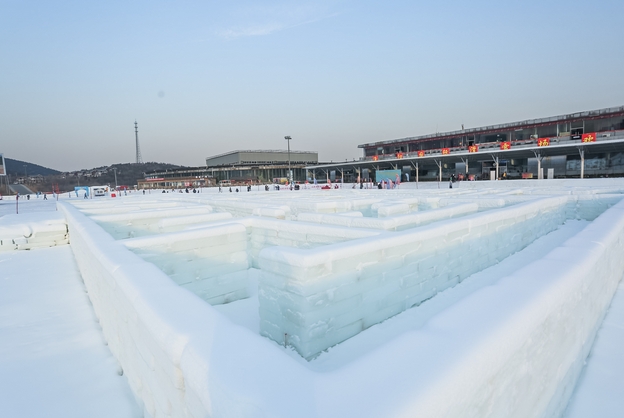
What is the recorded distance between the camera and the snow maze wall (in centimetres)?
170

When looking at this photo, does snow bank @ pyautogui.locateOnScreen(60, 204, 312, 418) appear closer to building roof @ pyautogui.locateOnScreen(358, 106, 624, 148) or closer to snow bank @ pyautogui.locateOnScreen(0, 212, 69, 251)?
snow bank @ pyautogui.locateOnScreen(0, 212, 69, 251)

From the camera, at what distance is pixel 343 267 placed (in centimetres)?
443

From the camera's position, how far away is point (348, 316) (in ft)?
14.9

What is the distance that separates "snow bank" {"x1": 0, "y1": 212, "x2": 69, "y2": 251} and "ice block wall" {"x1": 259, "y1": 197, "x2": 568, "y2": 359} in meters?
10.1

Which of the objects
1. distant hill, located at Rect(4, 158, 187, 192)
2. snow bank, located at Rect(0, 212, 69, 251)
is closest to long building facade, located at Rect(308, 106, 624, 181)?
snow bank, located at Rect(0, 212, 69, 251)

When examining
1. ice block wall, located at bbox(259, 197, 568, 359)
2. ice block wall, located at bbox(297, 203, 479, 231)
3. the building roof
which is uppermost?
the building roof

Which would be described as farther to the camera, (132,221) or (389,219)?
(132,221)

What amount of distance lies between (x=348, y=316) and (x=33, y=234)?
11.3 m

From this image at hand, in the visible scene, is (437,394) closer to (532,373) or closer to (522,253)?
(532,373)

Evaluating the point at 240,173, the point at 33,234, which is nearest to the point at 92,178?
the point at 240,173

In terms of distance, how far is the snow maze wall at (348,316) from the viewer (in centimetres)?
170

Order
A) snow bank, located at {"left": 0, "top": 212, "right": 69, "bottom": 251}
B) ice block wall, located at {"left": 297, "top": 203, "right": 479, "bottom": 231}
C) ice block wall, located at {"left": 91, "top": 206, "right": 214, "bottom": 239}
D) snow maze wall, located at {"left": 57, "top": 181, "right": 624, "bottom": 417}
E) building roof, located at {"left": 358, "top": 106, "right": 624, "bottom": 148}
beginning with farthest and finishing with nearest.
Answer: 1. building roof, located at {"left": 358, "top": 106, "right": 624, "bottom": 148}
2. snow bank, located at {"left": 0, "top": 212, "right": 69, "bottom": 251}
3. ice block wall, located at {"left": 91, "top": 206, "right": 214, "bottom": 239}
4. ice block wall, located at {"left": 297, "top": 203, "right": 479, "bottom": 231}
5. snow maze wall, located at {"left": 57, "top": 181, "right": 624, "bottom": 417}

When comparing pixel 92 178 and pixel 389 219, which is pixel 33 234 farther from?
pixel 92 178

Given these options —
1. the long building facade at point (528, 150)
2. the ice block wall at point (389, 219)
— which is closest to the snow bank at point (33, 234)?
the ice block wall at point (389, 219)
